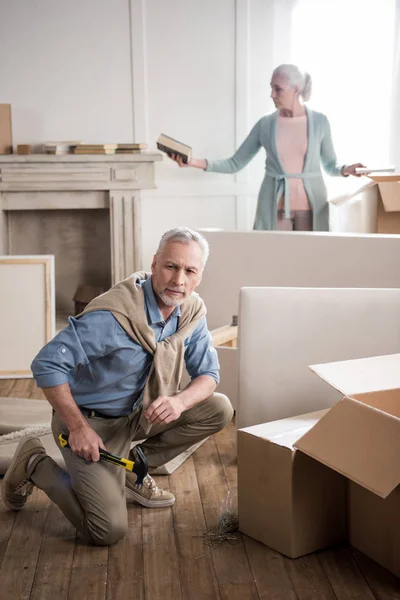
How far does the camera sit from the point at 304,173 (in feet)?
15.0

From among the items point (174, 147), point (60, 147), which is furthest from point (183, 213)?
point (60, 147)

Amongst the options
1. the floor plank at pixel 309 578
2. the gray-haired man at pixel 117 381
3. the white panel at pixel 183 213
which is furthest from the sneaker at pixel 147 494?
the white panel at pixel 183 213

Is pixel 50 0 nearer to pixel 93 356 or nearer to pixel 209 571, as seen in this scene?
pixel 93 356

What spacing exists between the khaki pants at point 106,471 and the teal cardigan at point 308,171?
7.06ft

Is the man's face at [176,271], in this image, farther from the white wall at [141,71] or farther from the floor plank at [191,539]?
the white wall at [141,71]

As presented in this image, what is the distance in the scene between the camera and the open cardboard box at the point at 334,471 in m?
1.96

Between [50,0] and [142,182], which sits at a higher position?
[50,0]

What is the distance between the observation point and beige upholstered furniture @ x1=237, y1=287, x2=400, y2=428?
254cm

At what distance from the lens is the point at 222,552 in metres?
2.27

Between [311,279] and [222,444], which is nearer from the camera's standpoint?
[222,444]

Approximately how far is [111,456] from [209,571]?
1.41 feet

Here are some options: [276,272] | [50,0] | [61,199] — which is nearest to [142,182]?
[61,199]

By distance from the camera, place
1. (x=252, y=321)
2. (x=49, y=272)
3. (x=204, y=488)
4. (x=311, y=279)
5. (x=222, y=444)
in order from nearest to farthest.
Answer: (x=252, y=321) → (x=204, y=488) → (x=222, y=444) → (x=311, y=279) → (x=49, y=272)

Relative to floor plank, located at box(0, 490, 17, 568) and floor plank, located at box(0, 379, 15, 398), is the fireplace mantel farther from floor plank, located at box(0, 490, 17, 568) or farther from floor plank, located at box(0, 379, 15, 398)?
floor plank, located at box(0, 490, 17, 568)
